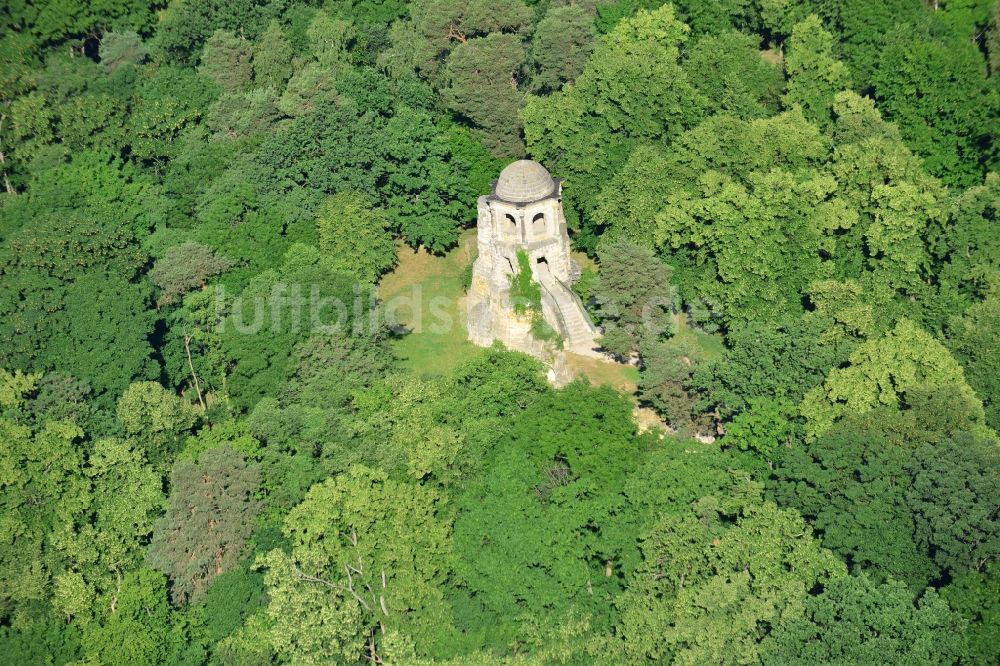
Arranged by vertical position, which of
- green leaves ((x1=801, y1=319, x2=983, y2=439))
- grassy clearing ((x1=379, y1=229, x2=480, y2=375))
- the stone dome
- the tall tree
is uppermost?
the stone dome

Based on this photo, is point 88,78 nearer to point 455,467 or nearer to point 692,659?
point 455,467

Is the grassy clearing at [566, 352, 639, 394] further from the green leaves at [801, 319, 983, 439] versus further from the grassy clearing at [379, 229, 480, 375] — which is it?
the green leaves at [801, 319, 983, 439]

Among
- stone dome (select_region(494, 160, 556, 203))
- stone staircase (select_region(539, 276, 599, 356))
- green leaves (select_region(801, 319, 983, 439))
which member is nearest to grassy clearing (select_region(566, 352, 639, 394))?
stone staircase (select_region(539, 276, 599, 356))

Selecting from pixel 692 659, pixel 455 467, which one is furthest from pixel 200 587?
pixel 692 659

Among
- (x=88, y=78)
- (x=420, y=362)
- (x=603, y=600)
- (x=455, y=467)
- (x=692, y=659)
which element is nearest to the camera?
→ (x=692, y=659)

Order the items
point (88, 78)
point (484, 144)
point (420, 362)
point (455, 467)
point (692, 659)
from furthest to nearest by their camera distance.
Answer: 1. point (88, 78)
2. point (484, 144)
3. point (420, 362)
4. point (455, 467)
5. point (692, 659)

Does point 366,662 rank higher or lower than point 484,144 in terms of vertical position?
lower

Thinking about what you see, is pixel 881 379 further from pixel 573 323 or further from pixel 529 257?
pixel 529 257
